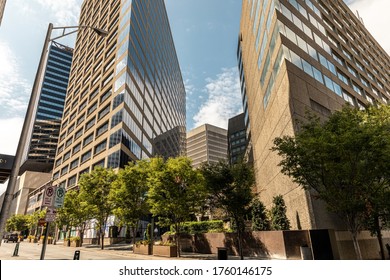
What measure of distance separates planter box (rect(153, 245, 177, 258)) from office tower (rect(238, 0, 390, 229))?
378 inches

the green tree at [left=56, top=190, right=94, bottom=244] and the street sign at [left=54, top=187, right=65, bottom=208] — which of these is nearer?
the street sign at [left=54, top=187, right=65, bottom=208]

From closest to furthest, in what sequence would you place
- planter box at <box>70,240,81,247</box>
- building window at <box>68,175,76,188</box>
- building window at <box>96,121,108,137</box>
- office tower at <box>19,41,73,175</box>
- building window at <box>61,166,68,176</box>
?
planter box at <box>70,240,81,247</box> → building window at <box>96,121,108,137</box> → building window at <box>68,175,76,188</box> → building window at <box>61,166,68,176</box> → office tower at <box>19,41,73,175</box>

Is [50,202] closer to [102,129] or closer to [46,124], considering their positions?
[102,129]

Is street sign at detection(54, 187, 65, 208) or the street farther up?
street sign at detection(54, 187, 65, 208)

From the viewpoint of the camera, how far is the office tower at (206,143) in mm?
148625

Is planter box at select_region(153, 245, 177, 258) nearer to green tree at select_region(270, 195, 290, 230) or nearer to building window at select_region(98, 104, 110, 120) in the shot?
green tree at select_region(270, 195, 290, 230)

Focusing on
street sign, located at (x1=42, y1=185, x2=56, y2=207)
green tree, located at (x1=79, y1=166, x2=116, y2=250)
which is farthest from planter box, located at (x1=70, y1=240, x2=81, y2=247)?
street sign, located at (x1=42, y1=185, x2=56, y2=207)

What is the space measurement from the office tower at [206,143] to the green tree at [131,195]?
120m

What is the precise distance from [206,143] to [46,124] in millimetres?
79151

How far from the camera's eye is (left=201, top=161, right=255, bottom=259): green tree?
753 inches

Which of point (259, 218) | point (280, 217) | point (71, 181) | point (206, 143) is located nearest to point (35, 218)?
point (71, 181)

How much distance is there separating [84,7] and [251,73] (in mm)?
72960

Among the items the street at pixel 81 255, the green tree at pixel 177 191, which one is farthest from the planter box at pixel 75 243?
the green tree at pixel 177 191

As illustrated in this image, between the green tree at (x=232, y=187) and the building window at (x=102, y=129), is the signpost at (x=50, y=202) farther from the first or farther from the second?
the building window at (x=102, y=129)
